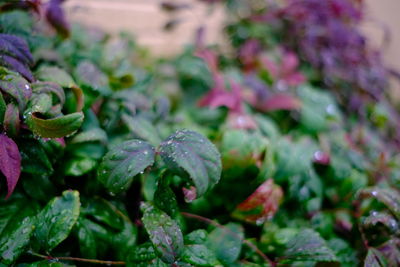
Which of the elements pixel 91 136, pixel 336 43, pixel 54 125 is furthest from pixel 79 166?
pixel 336 43

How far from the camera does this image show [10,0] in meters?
0.92

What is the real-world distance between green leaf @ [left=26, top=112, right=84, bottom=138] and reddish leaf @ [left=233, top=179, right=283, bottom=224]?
1.49 ft

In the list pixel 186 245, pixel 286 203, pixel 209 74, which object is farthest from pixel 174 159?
pixel 209 74

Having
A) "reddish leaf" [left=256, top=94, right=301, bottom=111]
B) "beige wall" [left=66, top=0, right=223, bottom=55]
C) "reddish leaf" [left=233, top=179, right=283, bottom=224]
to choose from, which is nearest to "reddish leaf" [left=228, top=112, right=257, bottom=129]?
"reddish leaf" [left=256, top=94, right=301, bottom=111]

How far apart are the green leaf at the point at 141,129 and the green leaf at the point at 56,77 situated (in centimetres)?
15

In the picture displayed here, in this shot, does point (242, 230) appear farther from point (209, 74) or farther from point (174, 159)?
point (209, 74)

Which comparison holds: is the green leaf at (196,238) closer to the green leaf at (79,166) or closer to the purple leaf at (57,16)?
the green leaf at (79,166)

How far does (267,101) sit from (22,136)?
2.88ft

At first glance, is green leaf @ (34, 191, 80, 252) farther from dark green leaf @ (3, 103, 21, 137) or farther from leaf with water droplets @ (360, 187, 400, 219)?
leaf with water droplets @ (360, 187, 400, 219)

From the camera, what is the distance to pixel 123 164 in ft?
2.11

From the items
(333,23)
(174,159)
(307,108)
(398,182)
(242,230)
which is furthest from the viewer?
(333,23)

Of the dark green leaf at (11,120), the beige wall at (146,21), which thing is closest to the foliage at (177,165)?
the dark green leaf at (11,120)

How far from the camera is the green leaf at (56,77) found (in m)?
0.81

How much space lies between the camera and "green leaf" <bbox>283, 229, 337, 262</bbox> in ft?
2.54
